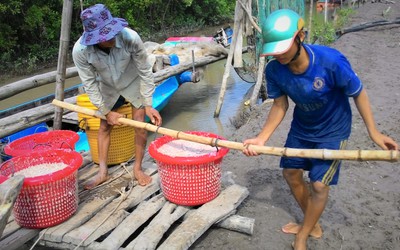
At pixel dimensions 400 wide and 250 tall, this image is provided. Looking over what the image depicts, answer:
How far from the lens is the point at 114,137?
4.39 meters

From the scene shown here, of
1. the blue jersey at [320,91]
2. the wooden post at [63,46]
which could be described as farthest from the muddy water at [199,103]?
the blue jersey at [320,91]

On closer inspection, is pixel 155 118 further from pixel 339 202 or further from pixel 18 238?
pixel 339 202

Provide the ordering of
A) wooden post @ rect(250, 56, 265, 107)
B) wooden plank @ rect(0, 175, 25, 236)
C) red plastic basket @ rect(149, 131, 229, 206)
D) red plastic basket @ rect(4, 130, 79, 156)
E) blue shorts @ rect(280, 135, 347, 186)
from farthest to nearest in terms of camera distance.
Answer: wooden post @ rect(250, 56, 265, 107), red plastic basket @ rect(4, 130, 79, 156), red plastic basket @ rect(149, 131, 229, 206), blue shorts @ rect(280, 135, 347, 186), wooden plank @ rect(0, 175, 25, 236)

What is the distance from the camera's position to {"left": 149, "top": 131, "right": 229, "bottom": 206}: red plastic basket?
328 cm

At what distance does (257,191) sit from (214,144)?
1.19m

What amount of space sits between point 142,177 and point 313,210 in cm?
179

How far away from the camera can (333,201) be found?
3711 millimetres

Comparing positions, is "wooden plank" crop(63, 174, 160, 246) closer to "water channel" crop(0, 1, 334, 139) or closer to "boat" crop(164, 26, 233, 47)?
"water channel" crop(0, 1, 334, 139)

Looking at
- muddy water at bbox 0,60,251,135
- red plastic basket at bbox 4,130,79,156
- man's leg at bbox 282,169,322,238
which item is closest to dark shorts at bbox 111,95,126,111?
red plastic basket at bbox 4,130,79,156

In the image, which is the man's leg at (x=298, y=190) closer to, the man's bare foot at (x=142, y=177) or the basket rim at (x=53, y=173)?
the man's bare foot at (x=142, y=177)

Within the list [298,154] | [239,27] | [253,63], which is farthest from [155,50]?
[298,154]

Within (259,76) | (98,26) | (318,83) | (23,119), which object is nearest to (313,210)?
(318,83)

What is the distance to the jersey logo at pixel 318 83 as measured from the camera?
2.57m

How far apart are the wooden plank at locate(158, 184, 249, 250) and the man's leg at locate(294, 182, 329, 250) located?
2.05ft
